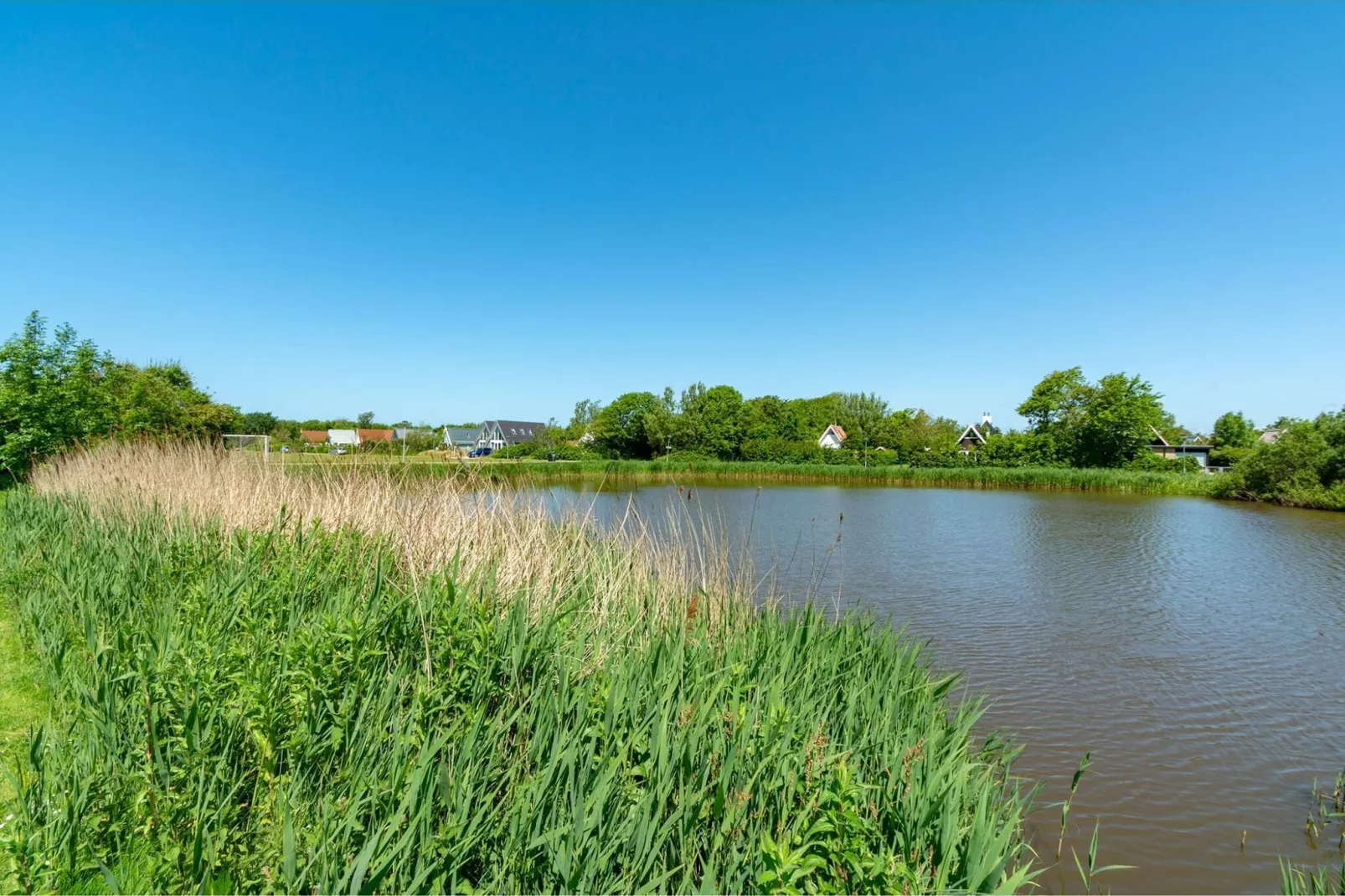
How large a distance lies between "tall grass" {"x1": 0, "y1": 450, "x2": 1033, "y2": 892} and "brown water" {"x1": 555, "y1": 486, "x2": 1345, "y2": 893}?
125 centimetres

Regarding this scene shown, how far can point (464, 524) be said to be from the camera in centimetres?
569

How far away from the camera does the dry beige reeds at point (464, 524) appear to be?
5.16 m

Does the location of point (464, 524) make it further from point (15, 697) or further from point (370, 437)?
point (370, 437)

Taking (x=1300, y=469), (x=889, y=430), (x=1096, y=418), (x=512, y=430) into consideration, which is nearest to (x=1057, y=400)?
(x=1096, y=418)

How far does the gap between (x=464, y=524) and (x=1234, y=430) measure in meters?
73.3

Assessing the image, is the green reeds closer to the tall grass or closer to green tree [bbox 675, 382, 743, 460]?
the tall grass

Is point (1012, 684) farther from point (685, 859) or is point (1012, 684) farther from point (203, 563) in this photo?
point (203, 563)

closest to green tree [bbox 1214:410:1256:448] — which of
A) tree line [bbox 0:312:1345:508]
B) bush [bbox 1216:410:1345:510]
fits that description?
tree line [bbox 0:312:1345:508]

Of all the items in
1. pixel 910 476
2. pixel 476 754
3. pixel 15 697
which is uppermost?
pixel 910 476

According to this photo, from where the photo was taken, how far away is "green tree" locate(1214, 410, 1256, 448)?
55.0m

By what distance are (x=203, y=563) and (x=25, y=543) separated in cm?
414

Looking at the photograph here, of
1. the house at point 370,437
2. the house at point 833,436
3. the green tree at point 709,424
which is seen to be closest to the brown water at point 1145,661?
the house at point 370,437

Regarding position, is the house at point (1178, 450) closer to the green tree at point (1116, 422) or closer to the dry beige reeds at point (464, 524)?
the green tree at point (1116, 422)

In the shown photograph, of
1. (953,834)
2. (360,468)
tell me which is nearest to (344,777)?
(953,834)
